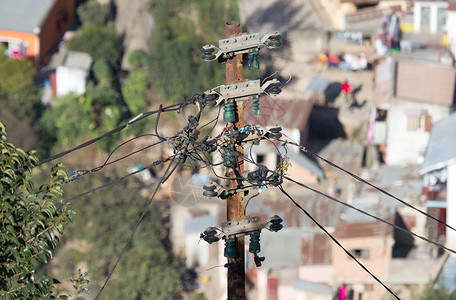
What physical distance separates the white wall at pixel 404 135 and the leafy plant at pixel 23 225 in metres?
32.0

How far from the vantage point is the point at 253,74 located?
44000mm

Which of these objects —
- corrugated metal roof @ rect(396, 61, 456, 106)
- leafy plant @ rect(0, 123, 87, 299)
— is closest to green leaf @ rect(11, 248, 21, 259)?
leafy plant @ rect(0, 123, 87, 299)

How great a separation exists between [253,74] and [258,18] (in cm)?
920

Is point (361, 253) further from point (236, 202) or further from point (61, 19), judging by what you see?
point (61, 19)

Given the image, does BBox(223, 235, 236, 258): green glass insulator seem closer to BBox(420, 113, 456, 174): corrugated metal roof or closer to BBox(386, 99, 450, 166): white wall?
BBox(420, 113, 456, 174): corrugated metal roof

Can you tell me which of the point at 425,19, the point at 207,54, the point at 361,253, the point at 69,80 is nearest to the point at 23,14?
the point at 69,80

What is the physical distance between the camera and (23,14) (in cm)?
5128

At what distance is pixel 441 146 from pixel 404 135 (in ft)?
15.6

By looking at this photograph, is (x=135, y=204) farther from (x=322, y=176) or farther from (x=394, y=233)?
(x=394, y=233)

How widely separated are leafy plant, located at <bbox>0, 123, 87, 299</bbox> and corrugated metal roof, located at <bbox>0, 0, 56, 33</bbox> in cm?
3949

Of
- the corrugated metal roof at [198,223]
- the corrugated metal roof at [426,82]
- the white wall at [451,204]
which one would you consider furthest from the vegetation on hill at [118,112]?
the white wall at [451,204]

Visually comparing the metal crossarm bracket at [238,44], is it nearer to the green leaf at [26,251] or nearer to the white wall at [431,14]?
the green leaf at [26,251]

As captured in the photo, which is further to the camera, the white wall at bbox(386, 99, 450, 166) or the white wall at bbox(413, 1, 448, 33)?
the white wall at bbox(413, 1, 448, 33)

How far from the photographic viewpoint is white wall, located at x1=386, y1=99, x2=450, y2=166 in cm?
4269
